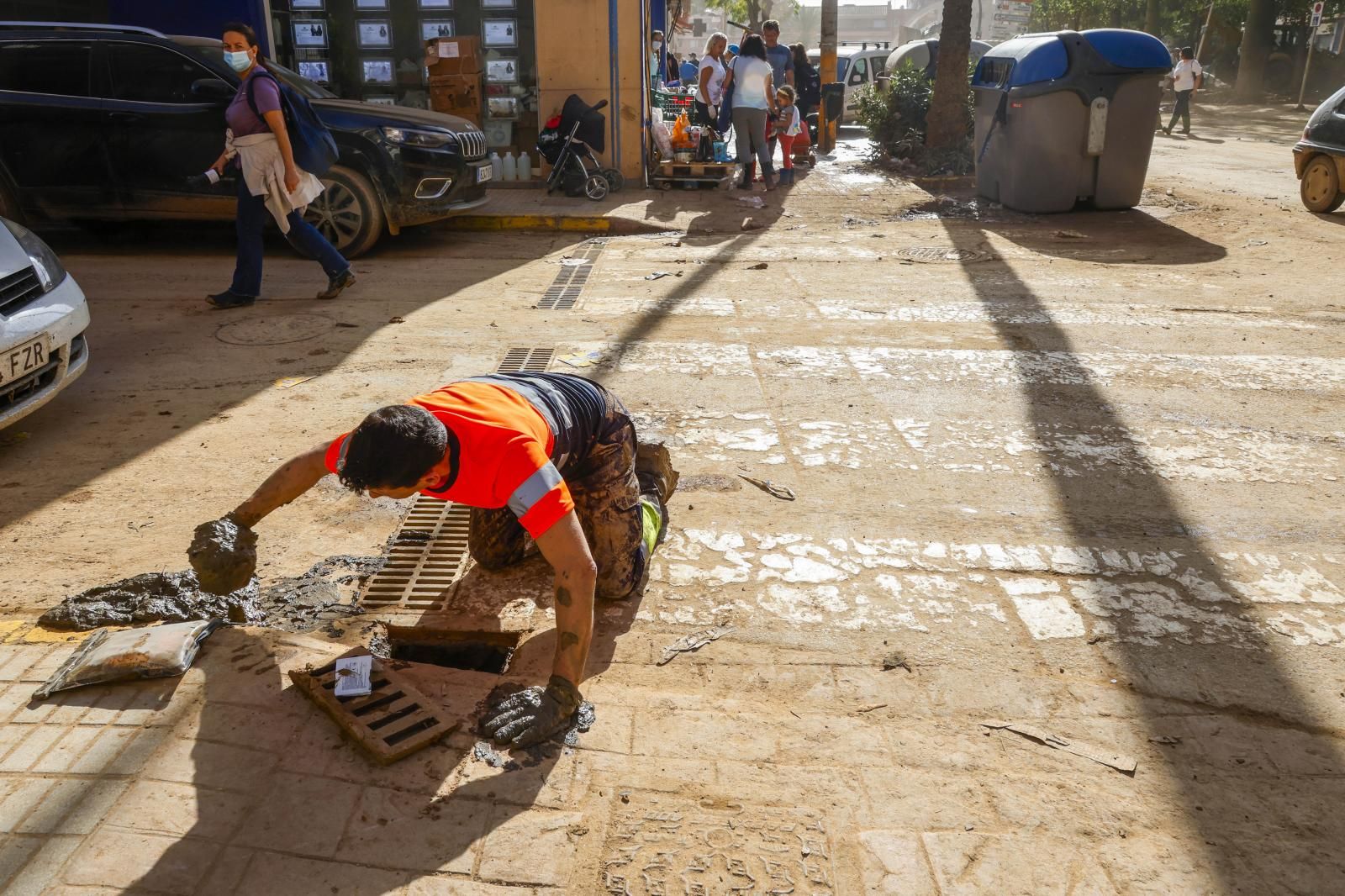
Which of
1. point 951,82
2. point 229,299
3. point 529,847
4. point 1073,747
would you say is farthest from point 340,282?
point 951,82

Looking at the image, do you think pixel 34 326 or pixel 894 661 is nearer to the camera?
pixel 894 661

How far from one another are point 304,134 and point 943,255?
5575mm

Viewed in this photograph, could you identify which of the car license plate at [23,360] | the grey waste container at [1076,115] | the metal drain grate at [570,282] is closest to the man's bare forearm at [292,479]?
the car license plate at [23,360]

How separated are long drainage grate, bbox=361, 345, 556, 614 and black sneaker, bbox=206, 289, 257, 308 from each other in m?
Result: 3.80

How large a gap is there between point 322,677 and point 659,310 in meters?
4.78

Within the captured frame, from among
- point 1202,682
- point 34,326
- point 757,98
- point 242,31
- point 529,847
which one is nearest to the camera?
point 529,847

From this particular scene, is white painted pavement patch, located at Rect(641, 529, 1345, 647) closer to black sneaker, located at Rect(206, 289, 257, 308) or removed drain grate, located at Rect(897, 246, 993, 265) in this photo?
black sneaker, located at Rect(206, 289, 257, 308)

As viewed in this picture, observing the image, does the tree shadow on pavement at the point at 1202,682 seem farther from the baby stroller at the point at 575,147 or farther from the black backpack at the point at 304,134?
the baby stroller at the point at 575,147

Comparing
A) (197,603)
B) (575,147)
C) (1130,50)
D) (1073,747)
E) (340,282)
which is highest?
(1130,50)

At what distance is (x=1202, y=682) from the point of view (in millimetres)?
3174

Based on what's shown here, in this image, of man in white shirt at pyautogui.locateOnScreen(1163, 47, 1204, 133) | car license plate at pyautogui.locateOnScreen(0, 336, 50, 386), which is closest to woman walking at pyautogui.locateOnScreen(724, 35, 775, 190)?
car license plate at pyautogui.locateOnScreen(0, 336, 50, 386)

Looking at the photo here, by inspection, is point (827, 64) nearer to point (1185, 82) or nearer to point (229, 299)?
point (1185, 82)

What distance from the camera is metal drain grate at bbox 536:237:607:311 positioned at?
7535 mm

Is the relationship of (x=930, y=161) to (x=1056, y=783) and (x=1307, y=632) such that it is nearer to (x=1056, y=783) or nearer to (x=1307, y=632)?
(x=1307, y=632)
